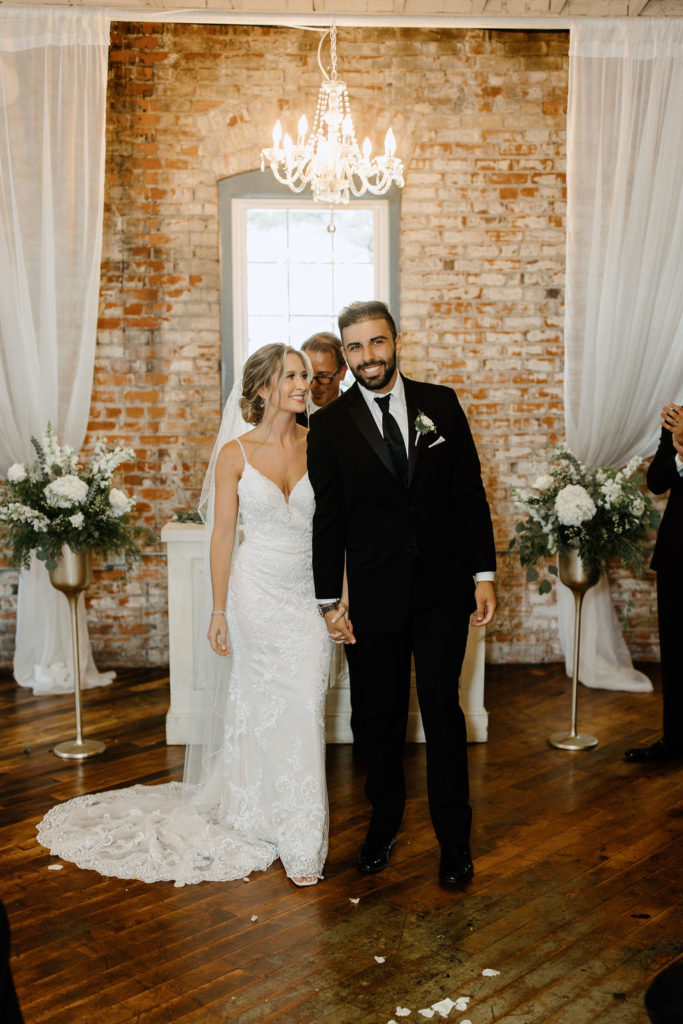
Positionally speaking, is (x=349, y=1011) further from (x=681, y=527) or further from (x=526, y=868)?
(x=681, y=527)

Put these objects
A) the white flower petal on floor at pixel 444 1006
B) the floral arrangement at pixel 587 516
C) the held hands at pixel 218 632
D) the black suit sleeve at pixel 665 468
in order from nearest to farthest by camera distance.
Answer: the white flower petal on floor at pixel 444 1006 < the held hands at pixel 218 632 < the black suit sleeve at pixel 665 468 < the floral arrangement at pixel 587 516

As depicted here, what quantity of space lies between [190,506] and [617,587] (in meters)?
2.52

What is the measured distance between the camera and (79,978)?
2842 millimetres

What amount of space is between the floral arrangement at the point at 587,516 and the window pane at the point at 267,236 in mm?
2156

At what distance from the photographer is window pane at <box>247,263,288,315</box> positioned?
19.2ft

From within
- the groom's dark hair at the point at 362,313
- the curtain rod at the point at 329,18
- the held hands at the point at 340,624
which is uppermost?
the curtain rod at the point at 329,18

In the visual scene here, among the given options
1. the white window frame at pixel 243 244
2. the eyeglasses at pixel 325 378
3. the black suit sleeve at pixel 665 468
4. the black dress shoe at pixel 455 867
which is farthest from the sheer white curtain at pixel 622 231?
the black dress shoe at pixel 455 867

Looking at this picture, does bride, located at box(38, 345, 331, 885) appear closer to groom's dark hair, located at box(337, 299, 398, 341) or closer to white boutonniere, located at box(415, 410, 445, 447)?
groom's dark hair, located at box(337, 299, 398, 341)

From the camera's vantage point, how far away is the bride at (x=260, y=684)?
3.46m

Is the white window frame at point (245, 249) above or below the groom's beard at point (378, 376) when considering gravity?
above

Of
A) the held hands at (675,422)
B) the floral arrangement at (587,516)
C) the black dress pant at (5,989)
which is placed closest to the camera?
the black dress pant at (5,989)

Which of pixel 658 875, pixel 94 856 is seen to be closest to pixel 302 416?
pixel 94 856

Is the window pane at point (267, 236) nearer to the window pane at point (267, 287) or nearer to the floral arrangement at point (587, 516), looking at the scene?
the window pane at point (267, 287)

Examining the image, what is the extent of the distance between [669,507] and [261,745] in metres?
1.96
